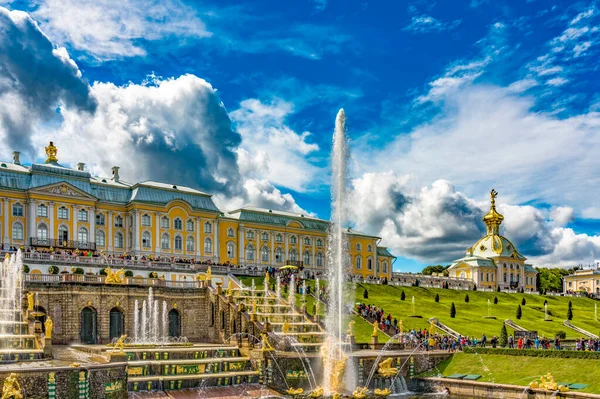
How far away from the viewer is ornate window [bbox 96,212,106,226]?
66375mm

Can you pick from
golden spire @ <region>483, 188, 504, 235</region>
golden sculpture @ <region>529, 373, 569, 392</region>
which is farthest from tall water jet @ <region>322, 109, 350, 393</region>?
golden spire @ <region>483, 188, 504, 235</region>

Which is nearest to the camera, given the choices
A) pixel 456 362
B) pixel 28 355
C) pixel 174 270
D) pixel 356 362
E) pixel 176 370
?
pixel 28 355

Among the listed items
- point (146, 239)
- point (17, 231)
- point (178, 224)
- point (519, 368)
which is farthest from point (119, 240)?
point (519, 368)

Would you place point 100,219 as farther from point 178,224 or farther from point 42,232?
point 178,224

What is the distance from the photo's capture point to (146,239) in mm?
68688

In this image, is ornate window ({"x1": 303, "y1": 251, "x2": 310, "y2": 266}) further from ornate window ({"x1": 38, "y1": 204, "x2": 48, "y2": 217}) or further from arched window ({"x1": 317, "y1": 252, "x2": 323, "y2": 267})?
ornate window ({"x1": 38, "y1": 204, "x2": 48, "y2": 217})

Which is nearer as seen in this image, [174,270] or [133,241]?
[174,270]

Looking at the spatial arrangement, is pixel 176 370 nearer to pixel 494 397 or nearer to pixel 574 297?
pixel 494 397

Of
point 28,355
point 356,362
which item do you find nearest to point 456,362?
point 356,362

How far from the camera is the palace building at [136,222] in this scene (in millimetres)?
61125

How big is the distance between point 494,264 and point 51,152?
75.7 metres

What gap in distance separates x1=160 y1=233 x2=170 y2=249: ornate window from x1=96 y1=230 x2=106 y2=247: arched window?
5983 millimetres

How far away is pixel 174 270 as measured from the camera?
55.1m

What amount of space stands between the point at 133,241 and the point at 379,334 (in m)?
31.4
